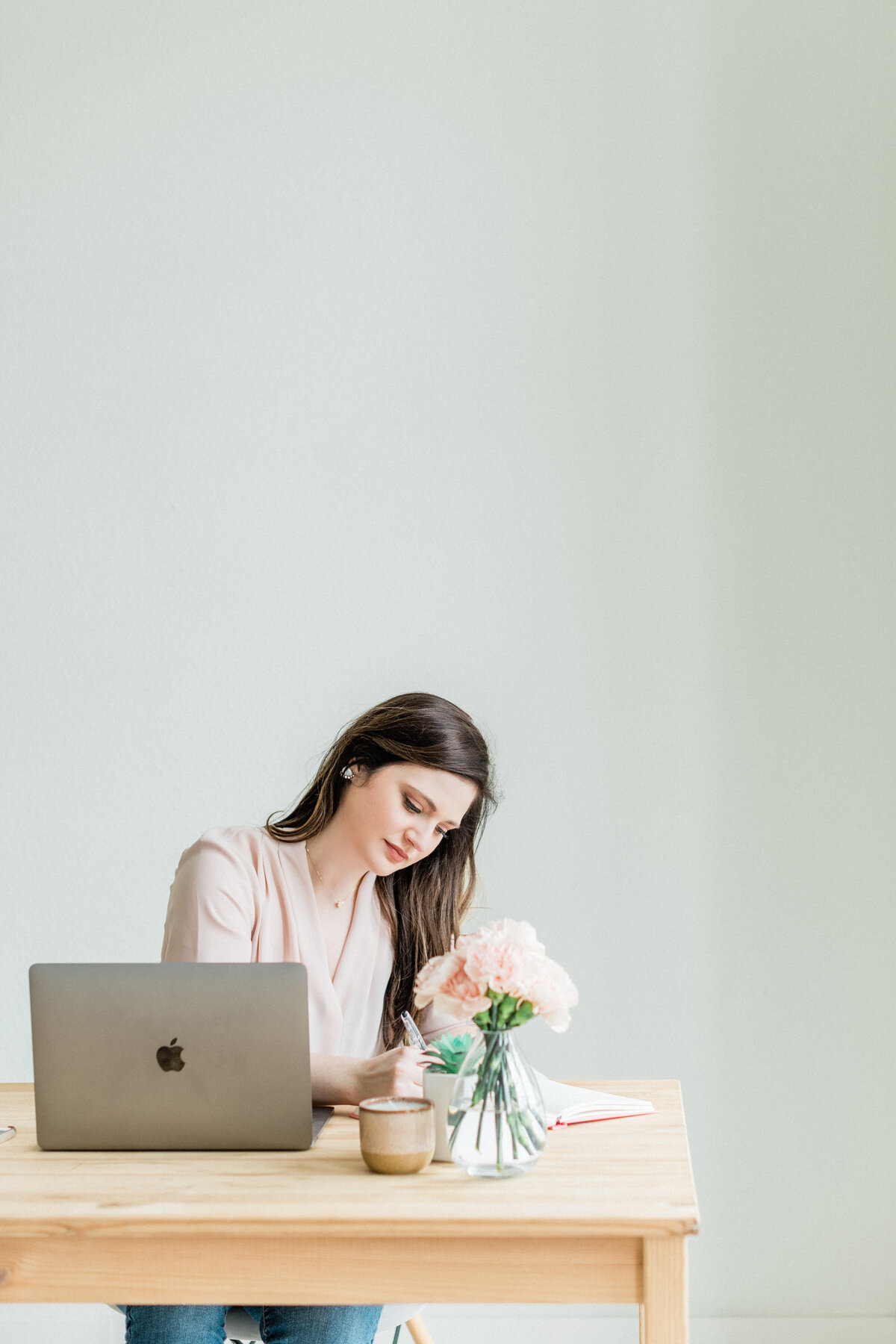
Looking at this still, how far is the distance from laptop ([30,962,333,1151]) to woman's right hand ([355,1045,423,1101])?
0.48 ft

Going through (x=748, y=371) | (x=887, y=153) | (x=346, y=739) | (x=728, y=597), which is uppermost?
(x=887, y=153)

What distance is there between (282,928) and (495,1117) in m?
0.66

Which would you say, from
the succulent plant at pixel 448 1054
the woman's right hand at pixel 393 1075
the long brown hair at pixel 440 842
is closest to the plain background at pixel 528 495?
the long brown hair at pixel 440 842

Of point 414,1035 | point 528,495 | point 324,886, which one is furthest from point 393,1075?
point 528,495

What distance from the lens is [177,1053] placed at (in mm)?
1270

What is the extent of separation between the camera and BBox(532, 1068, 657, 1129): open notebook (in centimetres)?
141

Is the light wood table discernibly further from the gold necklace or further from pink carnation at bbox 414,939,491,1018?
the gold necklace

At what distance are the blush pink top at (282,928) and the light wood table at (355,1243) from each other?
0.53m

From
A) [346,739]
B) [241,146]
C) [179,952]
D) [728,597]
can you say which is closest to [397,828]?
[346,739]

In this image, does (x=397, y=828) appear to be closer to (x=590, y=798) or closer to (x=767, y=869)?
(x=590, y=798)

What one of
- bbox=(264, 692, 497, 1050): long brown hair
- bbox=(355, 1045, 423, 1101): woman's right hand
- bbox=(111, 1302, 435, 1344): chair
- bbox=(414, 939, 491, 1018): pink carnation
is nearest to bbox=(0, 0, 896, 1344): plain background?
bbox=(264, 692, 497, 1050): long brown hair

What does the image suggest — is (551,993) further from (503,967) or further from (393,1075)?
(393,1075)

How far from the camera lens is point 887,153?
7.82 ft

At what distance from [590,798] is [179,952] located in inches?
38.7
